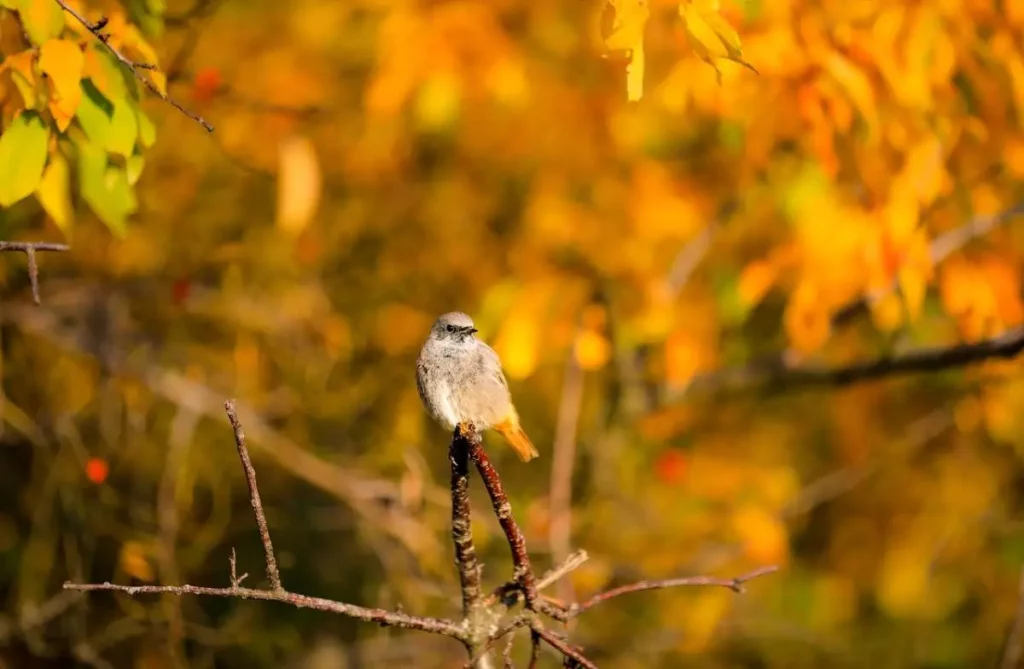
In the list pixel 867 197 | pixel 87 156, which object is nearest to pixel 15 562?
pixel 87 156

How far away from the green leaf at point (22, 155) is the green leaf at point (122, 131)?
0.12 meters

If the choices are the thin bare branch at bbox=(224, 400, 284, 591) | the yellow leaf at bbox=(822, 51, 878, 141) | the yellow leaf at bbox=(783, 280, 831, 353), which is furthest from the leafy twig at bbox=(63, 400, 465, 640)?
the yellow leaf at bbox=(783, 280, 831, 353)

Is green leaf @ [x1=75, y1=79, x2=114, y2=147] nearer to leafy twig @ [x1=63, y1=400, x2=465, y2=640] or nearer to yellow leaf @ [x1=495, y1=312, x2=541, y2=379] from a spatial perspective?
leafy twig @ [x1=63, y1=400, x2=465, y2=640]

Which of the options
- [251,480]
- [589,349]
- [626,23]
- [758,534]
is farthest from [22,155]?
[758,534]

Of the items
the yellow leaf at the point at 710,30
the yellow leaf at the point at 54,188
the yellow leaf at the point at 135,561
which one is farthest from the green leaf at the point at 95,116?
the yellow leaf at the point at 135,561

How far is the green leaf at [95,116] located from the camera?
2072mm

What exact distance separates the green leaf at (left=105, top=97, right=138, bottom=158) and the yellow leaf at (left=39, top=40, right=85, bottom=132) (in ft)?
0.42

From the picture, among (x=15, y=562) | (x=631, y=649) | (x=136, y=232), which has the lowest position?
(x=631, y=649)

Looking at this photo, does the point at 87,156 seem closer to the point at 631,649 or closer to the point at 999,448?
the point at 631,649

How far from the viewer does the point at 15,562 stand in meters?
4.88

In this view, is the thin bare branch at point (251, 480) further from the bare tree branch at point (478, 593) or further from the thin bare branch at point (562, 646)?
the thin bare branch at point (562, 646)

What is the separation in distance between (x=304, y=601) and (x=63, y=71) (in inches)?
42.0

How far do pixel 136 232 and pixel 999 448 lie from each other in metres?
5.25

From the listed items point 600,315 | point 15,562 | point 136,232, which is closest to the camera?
point 600,315
